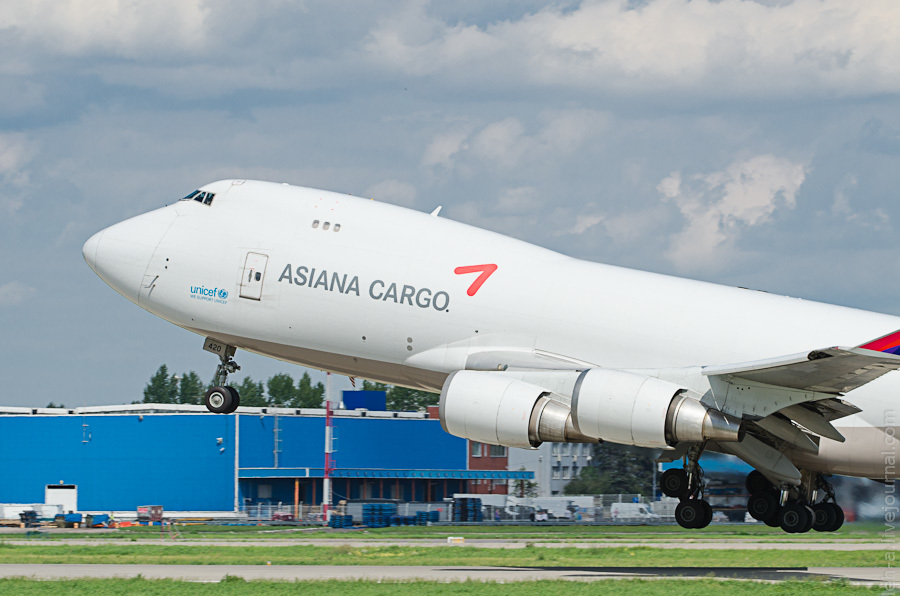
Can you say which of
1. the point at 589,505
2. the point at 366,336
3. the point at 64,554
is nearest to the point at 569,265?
the point at 366,336

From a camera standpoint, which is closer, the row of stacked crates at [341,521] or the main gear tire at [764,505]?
the main gear tire at [764,505]

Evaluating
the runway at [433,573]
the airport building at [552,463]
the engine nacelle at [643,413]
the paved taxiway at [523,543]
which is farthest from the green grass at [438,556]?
the airport building at [552,463]

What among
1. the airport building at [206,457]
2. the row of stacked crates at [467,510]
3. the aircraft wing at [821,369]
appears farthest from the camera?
the airport building at [206,457]

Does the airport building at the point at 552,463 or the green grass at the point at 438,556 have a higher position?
the airport building at the point at 552,463

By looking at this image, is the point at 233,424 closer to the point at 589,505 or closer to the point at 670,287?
the point at 589,505

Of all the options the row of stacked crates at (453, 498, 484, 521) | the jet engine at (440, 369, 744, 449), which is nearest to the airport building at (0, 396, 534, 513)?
the row of stacked crates at (453, 498, 484, 521)

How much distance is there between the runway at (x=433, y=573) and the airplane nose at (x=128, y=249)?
8432 mm

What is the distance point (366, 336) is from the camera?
33.1 metres

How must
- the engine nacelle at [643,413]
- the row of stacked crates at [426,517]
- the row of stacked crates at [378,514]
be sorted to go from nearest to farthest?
the engine nacelle at [643,413], the row of stacked crates at [378,514], the row of stacked crates at [426,517]

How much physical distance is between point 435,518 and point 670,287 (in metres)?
47.7

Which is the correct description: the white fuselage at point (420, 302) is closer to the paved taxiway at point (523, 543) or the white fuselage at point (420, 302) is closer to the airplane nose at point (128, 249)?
the airplane nose at point (128, 249)

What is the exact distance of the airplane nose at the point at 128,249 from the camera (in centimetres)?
3559

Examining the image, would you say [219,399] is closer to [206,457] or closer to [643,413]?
[643,413]

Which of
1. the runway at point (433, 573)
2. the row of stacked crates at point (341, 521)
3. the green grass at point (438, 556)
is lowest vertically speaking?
the row of stacked crates at point (341, 521)
